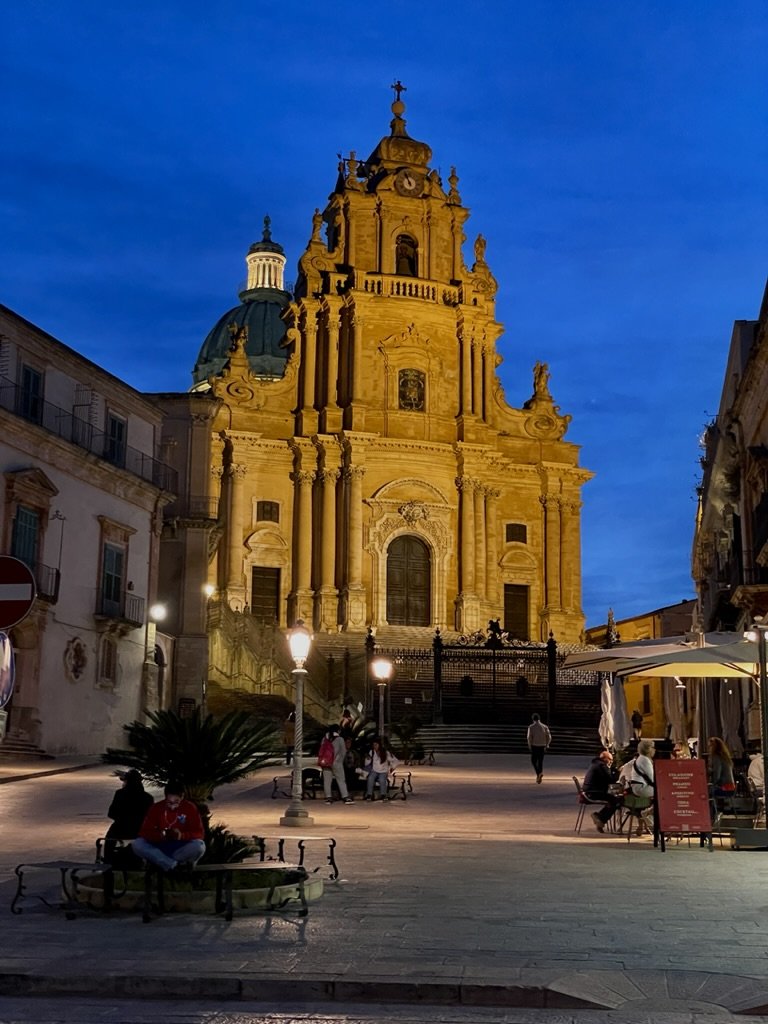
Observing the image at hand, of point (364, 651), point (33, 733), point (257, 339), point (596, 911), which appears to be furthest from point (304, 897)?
point (257, 339)

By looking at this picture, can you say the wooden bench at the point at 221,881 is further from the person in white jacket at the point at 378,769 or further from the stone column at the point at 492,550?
the stone column at the point at 492,550

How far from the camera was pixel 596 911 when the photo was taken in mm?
9836

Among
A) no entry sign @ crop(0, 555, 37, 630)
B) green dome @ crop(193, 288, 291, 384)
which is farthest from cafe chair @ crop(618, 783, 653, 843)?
green dome @ crop(193, 288, 291, 384)

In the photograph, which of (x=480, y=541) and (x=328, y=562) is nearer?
(x=328, y=562)

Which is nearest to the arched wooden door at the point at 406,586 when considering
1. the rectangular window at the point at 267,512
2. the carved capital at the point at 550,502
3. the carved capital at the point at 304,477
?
the carved capital at the point at 304,477

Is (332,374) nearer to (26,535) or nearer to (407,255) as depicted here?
(407,255)

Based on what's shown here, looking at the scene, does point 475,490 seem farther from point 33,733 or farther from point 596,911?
point 596,911

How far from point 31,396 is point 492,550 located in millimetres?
25281

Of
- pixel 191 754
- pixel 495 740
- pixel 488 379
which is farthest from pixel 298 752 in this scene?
pixel 488 379

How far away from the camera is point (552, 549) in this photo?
5412cm

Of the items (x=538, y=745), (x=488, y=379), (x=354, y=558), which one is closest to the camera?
(x=538, y=745)

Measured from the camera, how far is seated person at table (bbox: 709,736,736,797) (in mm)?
16594

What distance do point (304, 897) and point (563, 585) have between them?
147ft

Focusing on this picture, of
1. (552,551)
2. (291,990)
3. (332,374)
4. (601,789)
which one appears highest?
(332,374)
